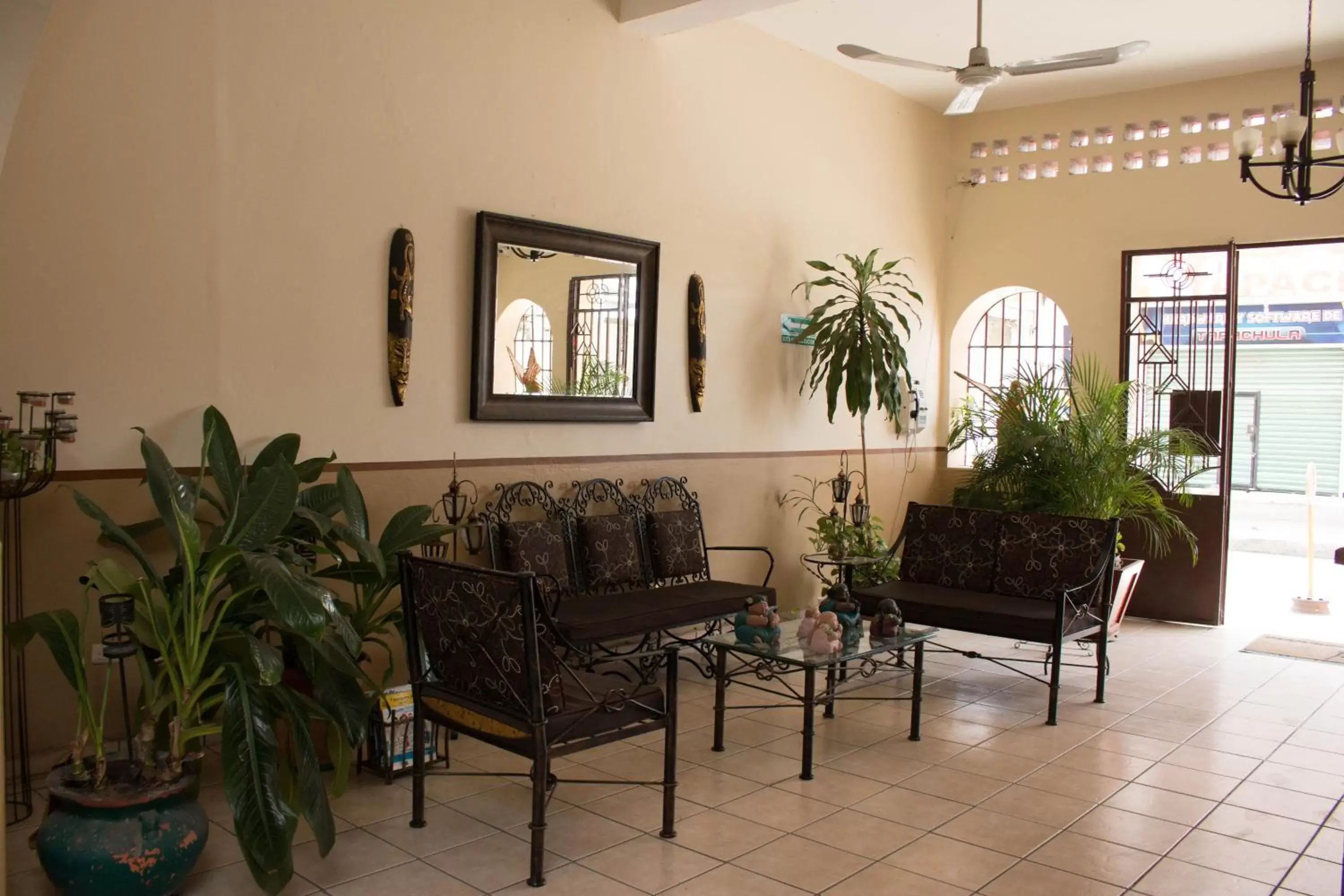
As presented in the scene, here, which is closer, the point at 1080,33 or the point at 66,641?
the point at 66,641

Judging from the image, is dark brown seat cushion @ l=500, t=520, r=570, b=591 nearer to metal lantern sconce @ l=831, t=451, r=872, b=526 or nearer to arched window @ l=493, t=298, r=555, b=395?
arched window @ l=493, t=298, r=555, b=395

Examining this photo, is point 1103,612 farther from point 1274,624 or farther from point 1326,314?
point 1326,314

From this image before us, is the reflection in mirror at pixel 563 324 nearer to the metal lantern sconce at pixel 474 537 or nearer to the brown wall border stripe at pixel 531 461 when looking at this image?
the brown wall border stripe at pixel 531 461

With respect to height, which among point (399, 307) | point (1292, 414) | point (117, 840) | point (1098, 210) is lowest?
point (117, 840)

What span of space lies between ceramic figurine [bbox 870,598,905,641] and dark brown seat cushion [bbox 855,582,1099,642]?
730 mm

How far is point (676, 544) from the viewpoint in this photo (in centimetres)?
620

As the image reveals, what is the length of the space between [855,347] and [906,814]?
3.69 metres

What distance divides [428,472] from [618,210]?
1903 millimetres

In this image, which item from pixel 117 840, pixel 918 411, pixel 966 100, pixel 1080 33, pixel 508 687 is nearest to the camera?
pixel 117 840

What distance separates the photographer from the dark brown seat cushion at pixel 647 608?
5.05 meters

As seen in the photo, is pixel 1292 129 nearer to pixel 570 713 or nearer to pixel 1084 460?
pixel 1084 460

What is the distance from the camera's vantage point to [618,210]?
243 inches

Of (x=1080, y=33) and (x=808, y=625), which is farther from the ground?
(x=1080, y=33)

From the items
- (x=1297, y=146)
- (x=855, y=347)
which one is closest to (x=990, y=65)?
(x=1297, y=146)
